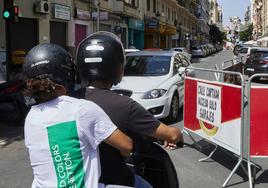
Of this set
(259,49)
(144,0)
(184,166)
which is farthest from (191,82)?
(144,0)

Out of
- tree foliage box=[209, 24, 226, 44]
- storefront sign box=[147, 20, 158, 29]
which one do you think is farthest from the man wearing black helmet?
tree foliage box=[209, 24, 226, 44]

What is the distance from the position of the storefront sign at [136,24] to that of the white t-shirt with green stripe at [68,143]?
3483 cm

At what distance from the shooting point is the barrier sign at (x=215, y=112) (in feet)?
18.2

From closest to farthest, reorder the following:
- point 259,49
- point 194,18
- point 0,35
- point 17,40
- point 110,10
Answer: point 0,35 → point 17,40 → point 259,49 → point 110,10 → point 194,18

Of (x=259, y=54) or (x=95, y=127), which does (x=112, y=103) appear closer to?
Answer: (x=95, y=127)

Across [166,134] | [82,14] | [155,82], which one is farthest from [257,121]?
[82,14]

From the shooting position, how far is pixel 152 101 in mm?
9055

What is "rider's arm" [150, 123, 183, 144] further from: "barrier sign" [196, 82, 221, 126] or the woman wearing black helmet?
"barrier sign" [196, 82, 221, 126]

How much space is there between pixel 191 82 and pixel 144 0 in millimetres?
36000

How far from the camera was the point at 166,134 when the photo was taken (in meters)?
2.48

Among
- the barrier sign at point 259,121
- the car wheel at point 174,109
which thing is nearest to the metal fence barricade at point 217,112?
the barrier sign at point 259,121

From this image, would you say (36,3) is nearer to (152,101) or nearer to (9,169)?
(152,101)

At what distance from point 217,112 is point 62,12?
17456mm

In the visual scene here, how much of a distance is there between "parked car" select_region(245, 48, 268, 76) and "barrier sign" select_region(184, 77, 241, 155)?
52.8ft
